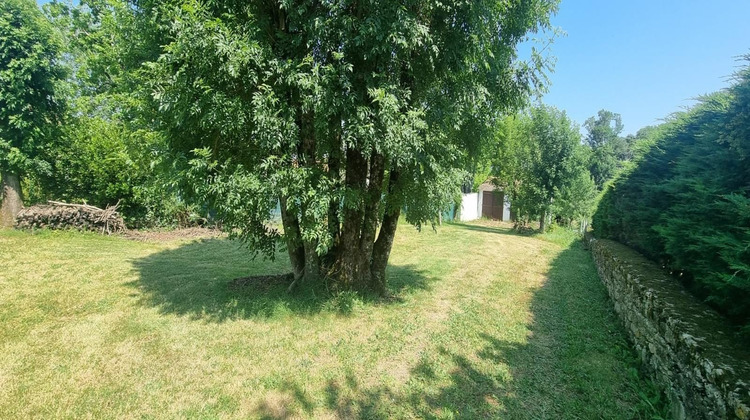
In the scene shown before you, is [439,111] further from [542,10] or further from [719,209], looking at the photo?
[719,209]

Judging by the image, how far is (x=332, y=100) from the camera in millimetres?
4188

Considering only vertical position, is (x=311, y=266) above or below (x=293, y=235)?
below

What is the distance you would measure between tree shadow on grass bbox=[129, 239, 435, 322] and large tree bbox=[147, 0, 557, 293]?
0.52 m

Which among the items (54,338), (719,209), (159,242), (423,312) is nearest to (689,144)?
(719,209)

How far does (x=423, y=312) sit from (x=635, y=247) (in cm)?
489

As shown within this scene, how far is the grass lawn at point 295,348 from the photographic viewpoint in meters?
3.23

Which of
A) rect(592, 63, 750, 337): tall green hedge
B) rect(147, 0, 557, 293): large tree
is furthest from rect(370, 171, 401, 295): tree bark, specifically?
rect(592, 63, 750, 337): tall green hedge

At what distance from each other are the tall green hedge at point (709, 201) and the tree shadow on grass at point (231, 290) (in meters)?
3.99

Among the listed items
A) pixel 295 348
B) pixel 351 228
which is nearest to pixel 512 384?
pixel 295 348

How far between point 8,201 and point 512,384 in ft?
48.0

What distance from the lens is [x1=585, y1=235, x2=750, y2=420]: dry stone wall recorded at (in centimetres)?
228

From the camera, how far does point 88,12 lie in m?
15.3

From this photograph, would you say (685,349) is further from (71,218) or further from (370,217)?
(71,218)

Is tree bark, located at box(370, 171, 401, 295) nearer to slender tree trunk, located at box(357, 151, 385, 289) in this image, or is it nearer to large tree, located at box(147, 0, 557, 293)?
slender tree trunk, located at box(357, 151, 385, 289)
